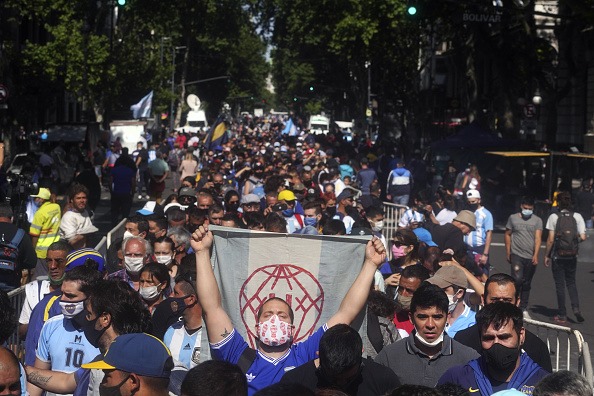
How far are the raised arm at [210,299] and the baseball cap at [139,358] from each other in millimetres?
1397

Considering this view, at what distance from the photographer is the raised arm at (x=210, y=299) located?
6418 mm

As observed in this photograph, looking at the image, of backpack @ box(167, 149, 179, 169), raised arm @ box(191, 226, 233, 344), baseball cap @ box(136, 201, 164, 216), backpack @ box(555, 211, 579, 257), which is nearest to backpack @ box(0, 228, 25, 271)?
baseball cap @ box(136, 201, 164, 216)

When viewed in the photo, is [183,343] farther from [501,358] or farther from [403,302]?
[501,358]

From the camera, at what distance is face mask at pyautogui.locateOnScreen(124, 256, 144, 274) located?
30.4 feet

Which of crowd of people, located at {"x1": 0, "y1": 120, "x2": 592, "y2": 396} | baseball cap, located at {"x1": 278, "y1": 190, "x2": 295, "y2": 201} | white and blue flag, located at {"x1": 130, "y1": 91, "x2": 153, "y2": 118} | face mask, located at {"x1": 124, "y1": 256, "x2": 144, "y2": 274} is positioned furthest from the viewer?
white and blue flag, located at {"x1": 130, "y1": 91, "x2": 153, "y2": 118}

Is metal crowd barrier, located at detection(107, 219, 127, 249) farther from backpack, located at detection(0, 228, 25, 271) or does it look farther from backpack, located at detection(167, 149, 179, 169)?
backpack, located at detection(167, 149, 179, 169)

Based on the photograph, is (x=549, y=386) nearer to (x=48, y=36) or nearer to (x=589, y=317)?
(x=589, y=317)

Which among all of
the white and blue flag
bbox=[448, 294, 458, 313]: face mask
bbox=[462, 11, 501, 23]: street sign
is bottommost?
bbox=[448, 294, 458, 313]: face mask

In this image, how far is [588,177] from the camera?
2584 cm

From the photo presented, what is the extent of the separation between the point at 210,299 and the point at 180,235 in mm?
5171

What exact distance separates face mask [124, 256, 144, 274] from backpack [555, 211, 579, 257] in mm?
7434

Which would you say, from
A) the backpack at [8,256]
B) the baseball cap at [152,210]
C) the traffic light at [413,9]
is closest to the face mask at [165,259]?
the backpack at [8,256]

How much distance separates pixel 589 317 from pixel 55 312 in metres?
9.84

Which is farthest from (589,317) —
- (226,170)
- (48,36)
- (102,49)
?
(48,36)
